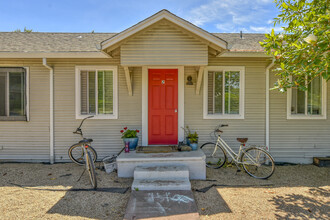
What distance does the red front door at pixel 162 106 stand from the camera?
5199mm

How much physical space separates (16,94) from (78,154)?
2193mm

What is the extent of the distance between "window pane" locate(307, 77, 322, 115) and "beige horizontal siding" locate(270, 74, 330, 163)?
0.67ft

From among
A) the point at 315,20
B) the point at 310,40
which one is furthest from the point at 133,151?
the point at 315,20

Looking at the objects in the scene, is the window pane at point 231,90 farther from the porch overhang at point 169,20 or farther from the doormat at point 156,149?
the doormat at point 156,149

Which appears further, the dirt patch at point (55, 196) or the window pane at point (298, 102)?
the window pane at point (298, 102)

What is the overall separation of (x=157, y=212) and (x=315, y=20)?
409 centimetres

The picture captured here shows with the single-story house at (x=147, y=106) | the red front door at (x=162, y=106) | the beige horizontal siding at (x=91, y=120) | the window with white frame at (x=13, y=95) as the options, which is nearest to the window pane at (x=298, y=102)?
the single-story house at (x=147, y=106)

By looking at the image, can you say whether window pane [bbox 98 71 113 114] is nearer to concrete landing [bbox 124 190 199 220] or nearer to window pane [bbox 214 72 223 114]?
concrete landing [bbox 124 190 199 220]

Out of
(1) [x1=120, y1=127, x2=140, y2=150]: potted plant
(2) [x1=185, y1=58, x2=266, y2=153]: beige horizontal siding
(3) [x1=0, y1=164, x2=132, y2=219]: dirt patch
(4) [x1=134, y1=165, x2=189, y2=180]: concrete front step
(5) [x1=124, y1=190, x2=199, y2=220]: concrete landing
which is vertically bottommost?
(3) [x1=0, y1=164, x2=132, y2=219]: dirt patch

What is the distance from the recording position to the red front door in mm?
5199

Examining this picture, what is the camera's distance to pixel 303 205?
312 cm

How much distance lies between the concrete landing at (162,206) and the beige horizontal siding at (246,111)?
214 cm

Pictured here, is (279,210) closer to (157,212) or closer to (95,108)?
(157,212)

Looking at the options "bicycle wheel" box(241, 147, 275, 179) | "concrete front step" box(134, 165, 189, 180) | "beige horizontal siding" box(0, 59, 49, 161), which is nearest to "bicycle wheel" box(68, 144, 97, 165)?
"beige horizontal siding" box(0, 59, 49, 161)
